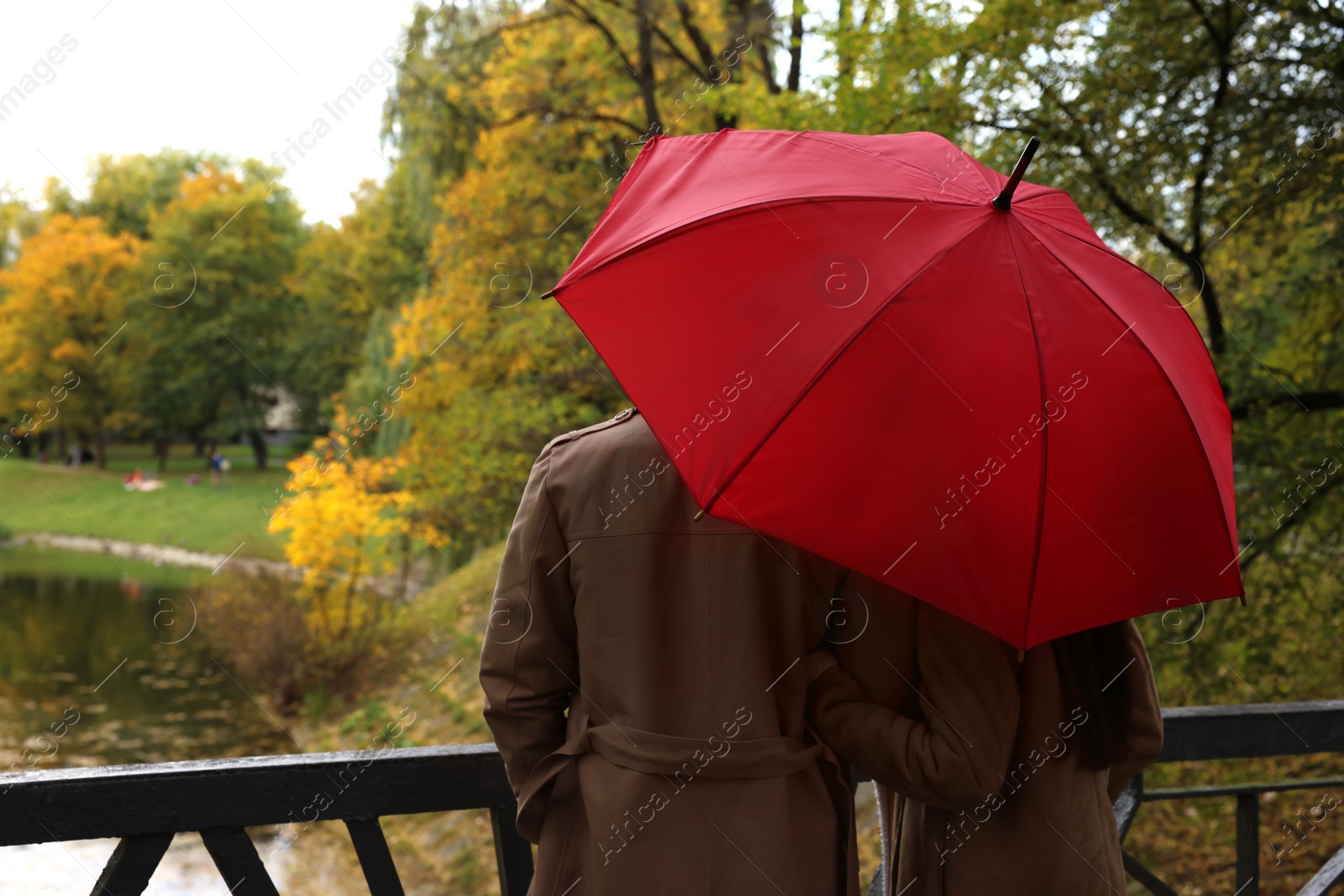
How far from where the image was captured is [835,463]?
1.21 meters

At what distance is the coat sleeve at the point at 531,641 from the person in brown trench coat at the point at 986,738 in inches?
14.0

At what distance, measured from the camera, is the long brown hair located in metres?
1.42

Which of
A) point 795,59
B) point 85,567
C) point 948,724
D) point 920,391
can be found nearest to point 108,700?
point 85,567

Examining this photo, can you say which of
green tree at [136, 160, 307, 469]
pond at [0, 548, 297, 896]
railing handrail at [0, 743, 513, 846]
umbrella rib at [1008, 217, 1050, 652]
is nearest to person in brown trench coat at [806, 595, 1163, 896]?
umbrella rib at [1008, 217, 1050, 652]

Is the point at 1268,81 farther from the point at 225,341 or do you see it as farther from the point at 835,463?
the point at 225,341

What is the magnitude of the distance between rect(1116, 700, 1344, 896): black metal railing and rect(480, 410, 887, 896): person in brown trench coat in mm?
1005

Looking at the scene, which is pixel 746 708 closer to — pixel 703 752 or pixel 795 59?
pixel 703 752

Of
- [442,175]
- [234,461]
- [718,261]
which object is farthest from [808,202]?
[234,461]

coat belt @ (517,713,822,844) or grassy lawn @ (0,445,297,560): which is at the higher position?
grassy lawn @ (0,445,297,560)

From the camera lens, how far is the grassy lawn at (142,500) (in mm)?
21594

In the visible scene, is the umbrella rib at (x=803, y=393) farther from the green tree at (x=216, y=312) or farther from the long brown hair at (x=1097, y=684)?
the green tree at (x=216, y=312)

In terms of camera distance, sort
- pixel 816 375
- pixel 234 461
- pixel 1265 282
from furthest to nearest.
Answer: pixel 234 461
pixel 1265 282
pixel 816 375

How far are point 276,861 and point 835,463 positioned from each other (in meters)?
9.19

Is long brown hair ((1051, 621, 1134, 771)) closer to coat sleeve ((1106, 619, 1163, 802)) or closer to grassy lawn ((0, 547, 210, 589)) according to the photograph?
coat sleeve ((1106, 619, 1163, 802))
